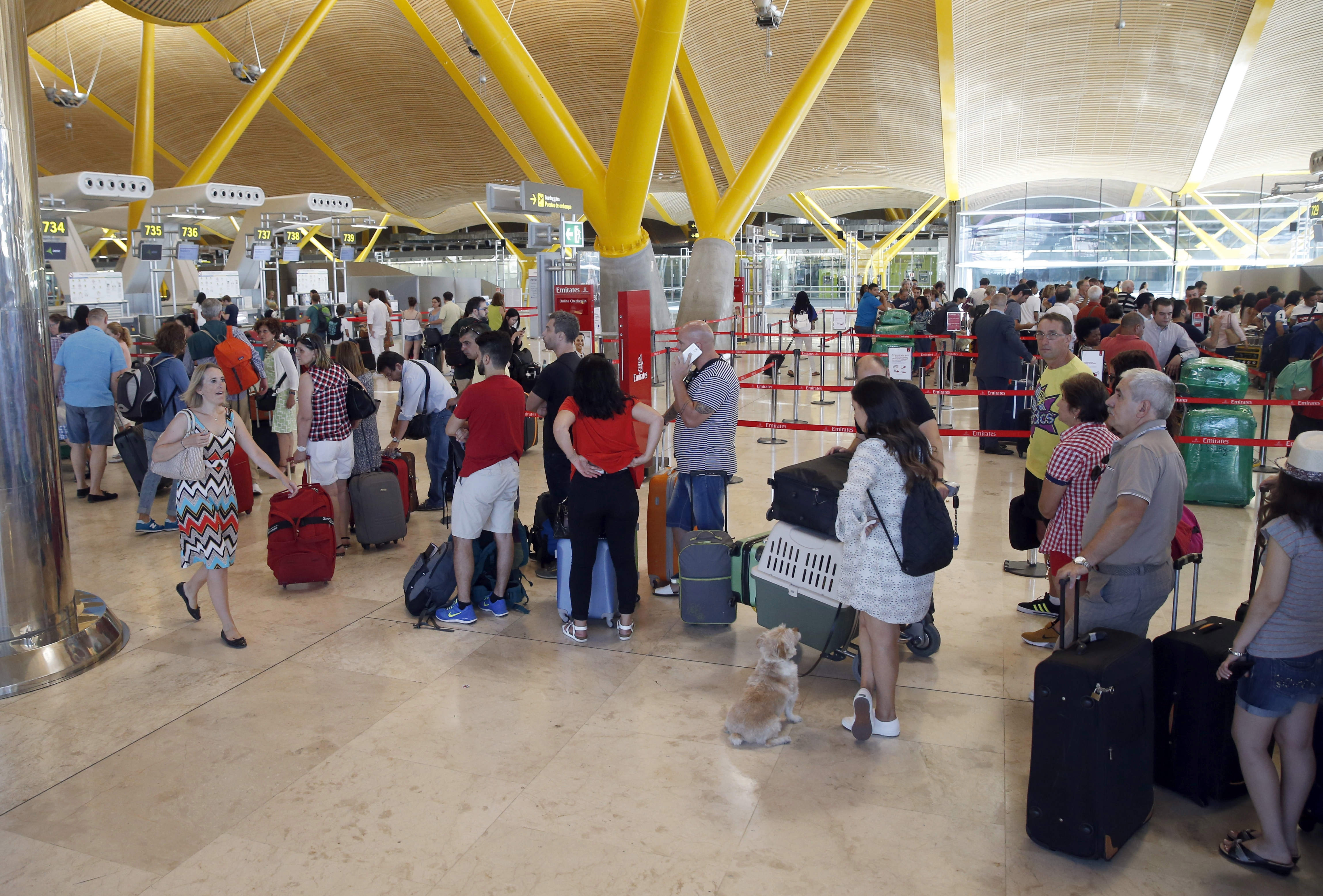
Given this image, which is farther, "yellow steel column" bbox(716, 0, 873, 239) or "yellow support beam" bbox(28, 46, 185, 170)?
"yellow support beam" bbox(28, 46, 185, 170)

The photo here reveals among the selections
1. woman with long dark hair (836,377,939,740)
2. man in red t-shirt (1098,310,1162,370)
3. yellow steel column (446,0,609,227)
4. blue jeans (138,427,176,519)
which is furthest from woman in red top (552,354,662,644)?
yellow steel column (446,0,609,227)

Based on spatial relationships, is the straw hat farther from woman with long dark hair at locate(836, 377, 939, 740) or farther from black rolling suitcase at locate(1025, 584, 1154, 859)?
woman with long dark hair at locate(836, 377, 939, 740)

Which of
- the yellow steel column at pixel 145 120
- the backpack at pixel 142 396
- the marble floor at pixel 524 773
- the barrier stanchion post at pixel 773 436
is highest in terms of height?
the yellow steel column at pixel 145 120

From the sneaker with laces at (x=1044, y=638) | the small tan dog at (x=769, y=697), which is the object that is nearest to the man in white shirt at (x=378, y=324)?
the sneaker with laces at (x=1044, y=638)

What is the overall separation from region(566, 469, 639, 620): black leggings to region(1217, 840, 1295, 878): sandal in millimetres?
2972

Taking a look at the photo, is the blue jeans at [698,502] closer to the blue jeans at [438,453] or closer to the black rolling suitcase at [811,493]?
the black rolling suitcase at [811,493]

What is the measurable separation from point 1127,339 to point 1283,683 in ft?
16.9

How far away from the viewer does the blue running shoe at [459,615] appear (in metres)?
5.66

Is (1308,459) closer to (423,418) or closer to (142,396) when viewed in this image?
(423,418)

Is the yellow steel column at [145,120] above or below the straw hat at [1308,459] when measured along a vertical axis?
above

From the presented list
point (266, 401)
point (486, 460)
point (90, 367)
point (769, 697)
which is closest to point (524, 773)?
point (769, 697)

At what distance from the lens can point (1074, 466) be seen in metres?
4.42

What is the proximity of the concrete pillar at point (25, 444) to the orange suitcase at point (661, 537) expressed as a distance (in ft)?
10.5

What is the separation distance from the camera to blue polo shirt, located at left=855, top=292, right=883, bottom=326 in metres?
17.5
